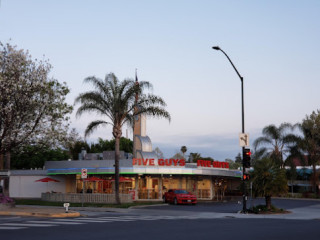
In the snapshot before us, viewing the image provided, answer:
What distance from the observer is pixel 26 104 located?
31281 mm

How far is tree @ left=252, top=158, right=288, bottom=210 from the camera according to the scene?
1197 inches

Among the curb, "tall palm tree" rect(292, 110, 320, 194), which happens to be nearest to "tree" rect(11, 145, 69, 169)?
"tall palm tree" rect(292, 110, 320, 194)

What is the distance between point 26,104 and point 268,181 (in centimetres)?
1637

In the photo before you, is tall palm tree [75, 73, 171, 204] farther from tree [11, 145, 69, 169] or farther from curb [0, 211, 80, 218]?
tree [11, 145, 69, 169]

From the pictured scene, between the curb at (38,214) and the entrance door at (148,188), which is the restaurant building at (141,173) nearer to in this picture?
the entrance door at (148,188)

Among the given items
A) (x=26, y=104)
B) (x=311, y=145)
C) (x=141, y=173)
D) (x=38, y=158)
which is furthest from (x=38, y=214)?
(x=38, y=158)

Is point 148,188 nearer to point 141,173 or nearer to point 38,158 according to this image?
point 141,173

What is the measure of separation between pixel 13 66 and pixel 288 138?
40.4 metres

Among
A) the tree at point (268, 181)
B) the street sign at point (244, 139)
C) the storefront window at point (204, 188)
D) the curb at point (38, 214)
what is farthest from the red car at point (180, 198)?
the curb at point (38, 214)

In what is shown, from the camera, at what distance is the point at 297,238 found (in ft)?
49.2

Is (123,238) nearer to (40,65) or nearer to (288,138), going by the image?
(40,65)

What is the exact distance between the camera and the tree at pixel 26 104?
30.9 metres

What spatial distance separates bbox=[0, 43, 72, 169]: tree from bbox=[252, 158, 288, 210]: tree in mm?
13923

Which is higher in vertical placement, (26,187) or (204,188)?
(26,187)
